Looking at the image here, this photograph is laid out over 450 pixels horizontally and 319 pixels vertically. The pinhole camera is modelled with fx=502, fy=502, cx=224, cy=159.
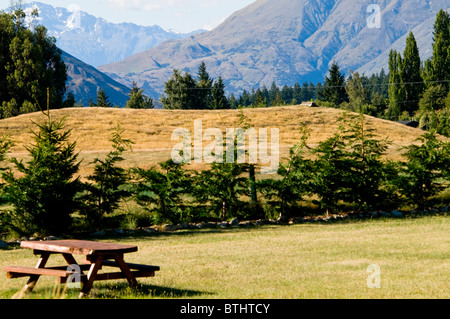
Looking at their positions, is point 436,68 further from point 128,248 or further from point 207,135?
point 128,248

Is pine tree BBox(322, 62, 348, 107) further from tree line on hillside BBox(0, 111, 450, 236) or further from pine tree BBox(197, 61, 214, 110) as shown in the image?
tree line on hillside BBox(0, 111, 450, 236)

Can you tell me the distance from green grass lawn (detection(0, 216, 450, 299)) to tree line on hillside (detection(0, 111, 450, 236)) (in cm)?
165

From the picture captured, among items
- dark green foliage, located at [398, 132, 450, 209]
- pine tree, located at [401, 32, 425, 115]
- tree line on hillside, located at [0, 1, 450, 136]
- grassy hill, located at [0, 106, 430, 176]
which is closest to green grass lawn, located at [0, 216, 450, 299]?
dark green foliage, located at [398, 132, 450, 209]

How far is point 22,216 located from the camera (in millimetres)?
14109

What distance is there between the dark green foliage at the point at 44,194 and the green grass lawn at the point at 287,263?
2.01 metres

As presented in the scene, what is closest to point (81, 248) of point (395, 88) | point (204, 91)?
point (395, 88)

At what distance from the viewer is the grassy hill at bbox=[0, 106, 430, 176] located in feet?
98.6

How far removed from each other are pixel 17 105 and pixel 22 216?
43513 mm

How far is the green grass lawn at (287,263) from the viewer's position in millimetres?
6898

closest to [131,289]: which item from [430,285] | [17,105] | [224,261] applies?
[224,261]

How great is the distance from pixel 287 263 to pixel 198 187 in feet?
24.1

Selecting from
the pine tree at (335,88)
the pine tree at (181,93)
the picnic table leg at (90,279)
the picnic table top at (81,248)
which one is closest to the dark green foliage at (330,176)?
the picnic table top at (81,248)

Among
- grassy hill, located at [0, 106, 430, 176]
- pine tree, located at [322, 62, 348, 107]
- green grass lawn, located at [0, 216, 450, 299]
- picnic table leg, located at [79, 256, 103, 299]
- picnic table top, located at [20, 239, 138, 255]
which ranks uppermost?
pine tree, located at [322, 62, 348, 107]

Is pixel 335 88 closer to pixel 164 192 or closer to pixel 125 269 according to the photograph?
pixel 164 192
